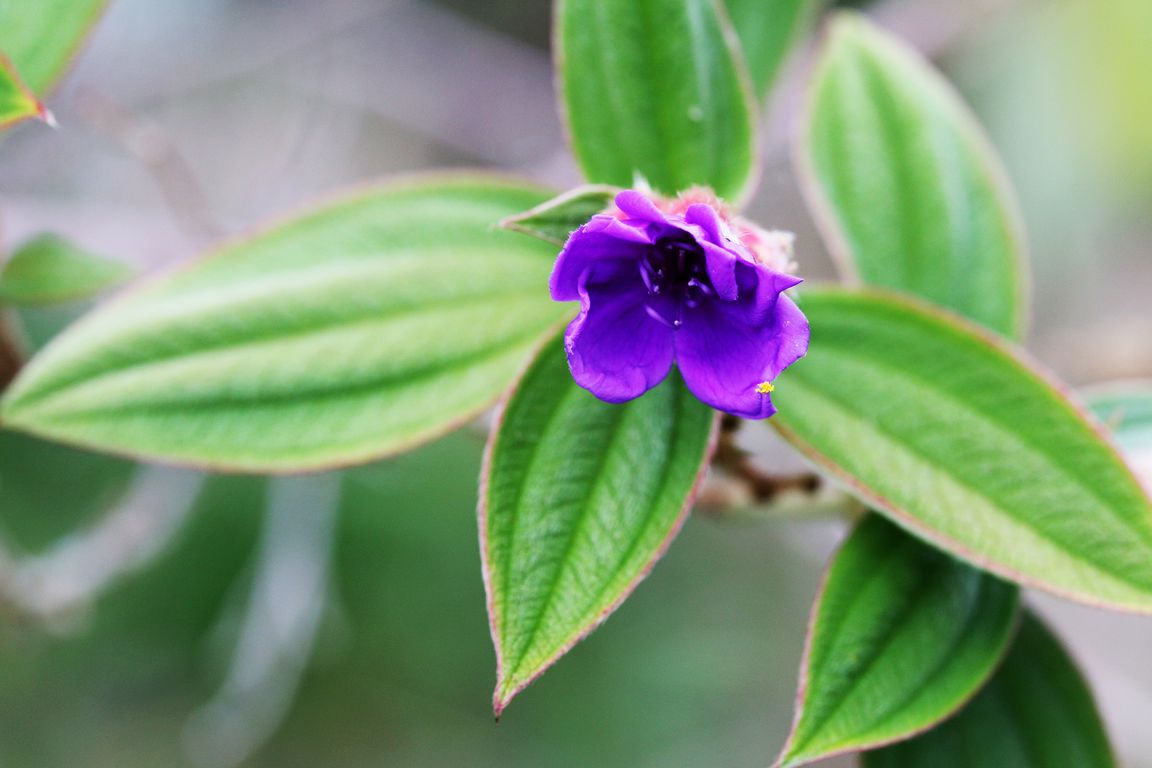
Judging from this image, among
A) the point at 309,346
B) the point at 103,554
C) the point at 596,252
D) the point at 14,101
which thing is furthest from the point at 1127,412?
the point at 103,554

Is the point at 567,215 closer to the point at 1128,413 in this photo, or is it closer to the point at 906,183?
the point at 906,183

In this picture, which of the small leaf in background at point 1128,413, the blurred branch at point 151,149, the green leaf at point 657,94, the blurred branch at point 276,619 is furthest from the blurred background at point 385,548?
the green leaf at point 657,94

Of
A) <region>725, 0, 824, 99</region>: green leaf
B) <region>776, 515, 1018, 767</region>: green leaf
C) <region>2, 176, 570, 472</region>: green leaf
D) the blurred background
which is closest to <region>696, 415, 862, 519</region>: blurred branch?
<region>776, 515, 1018, 767</region>: green leaf

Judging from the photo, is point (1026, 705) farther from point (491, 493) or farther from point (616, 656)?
point (616, 656)

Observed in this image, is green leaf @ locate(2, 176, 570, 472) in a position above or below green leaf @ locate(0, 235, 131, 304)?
above

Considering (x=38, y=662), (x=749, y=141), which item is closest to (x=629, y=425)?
(x=749, y=141)

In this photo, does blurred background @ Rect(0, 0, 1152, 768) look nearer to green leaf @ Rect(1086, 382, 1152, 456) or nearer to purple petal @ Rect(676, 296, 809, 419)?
green leaf @ Rect(1086, 382, 1152, 456)

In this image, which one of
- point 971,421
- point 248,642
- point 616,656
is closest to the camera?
point 971,421

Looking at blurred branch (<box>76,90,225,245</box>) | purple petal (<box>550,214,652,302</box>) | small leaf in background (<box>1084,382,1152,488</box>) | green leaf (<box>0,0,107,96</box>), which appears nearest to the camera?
purple petal (<box>550,214,652,302</box>)
